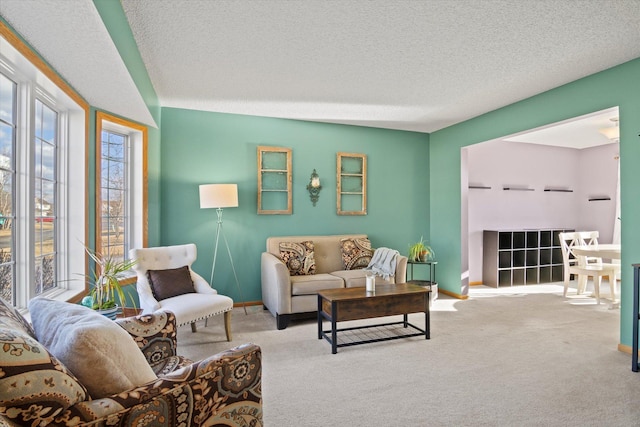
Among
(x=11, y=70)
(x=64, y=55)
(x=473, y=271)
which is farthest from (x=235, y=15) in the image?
(x=473, y=271)

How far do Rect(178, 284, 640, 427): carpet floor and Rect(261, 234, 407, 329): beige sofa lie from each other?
23cm

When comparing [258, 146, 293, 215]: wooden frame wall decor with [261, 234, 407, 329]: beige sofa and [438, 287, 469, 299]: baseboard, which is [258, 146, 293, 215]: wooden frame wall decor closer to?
[261, 234, 407, 329]: beige sofa

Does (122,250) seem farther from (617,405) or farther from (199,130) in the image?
(617,405)

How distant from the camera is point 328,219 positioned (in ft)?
17.8

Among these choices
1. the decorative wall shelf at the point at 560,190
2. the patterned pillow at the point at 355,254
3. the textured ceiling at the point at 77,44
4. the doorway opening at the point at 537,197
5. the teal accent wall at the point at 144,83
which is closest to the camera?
the textured ceiling at the point at 77,44

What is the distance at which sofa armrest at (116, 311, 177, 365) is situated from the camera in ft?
6.17

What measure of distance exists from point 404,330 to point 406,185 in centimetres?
269

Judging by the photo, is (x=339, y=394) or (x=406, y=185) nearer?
(x=339, y=394)

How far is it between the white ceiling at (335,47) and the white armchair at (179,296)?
1.45m

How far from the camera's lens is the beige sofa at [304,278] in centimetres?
403

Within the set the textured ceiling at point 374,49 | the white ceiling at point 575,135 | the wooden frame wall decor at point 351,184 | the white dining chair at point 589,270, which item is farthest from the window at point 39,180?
the white dining chair at point 589,270

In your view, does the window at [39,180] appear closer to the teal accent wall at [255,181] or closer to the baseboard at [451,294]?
the teal accent wall at [255,181]

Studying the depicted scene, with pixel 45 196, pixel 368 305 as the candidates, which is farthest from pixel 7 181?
pixel 368 305

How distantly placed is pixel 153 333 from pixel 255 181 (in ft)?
10.8
